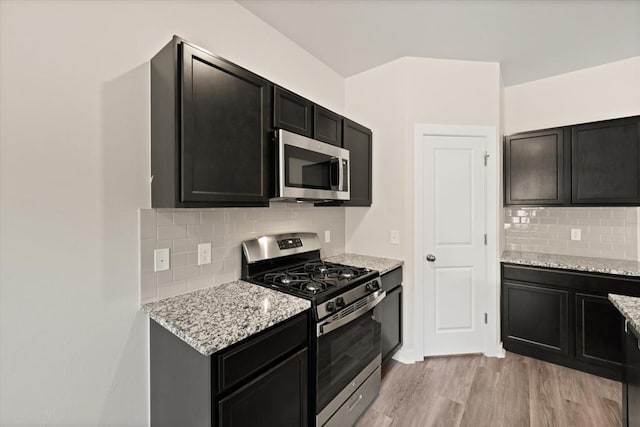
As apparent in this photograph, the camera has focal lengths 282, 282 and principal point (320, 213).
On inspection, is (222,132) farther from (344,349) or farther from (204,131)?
(344,349)

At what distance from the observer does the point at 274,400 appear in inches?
51.9

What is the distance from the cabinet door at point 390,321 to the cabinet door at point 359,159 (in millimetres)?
892

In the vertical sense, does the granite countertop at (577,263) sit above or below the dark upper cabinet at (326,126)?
below

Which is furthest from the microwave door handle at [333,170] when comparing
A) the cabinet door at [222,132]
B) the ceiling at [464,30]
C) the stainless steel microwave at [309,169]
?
the ceiling at [464,30]

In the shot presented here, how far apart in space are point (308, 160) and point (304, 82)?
40.0 inches

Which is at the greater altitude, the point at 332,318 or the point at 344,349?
the point at 332,318

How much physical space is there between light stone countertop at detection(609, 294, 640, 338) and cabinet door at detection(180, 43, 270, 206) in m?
1.85

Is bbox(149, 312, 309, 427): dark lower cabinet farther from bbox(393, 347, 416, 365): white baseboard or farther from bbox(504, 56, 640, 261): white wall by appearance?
bbox(504, 56, 640, 261): white wall

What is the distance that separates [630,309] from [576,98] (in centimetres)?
260

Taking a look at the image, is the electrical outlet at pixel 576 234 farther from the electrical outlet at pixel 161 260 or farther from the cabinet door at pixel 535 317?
the electrical outlet at pixel 161 260

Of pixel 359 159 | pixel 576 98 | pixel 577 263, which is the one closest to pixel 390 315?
pixel 359 159

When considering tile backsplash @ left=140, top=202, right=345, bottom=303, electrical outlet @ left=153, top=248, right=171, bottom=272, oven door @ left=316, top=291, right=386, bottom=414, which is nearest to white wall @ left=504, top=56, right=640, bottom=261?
oven door @ left=316, top=291, right=386, bottom=414

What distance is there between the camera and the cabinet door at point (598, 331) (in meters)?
2.31

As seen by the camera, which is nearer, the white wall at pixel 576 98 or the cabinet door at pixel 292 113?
the cabinet door at pixel 292 113
